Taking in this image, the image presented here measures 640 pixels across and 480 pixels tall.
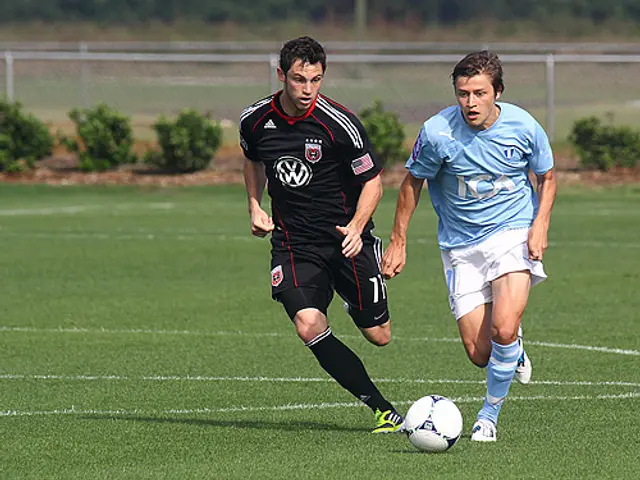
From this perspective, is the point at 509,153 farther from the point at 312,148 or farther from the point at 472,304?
the point at 312,148

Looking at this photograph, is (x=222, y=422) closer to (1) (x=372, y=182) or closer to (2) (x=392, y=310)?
(1) (x=372, y=182)

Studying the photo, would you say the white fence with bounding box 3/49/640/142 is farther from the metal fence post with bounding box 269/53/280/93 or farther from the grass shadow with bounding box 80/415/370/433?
the grass shadow with bounding box 80/415/370/433

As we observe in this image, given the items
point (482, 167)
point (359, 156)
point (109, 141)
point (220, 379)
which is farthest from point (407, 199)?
point (109, 141)

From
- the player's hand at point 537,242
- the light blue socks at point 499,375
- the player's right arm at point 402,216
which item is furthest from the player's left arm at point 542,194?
the player's right arm at point 402,216

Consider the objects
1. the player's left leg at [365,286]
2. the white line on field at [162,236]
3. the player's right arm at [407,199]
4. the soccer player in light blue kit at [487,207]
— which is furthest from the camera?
the white line on field at [162,236]

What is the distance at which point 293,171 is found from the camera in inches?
316

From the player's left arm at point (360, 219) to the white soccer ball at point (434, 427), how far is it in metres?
1.08

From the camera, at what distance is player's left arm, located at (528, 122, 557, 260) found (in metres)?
7.60

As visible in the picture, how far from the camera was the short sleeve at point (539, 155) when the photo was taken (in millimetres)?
7691

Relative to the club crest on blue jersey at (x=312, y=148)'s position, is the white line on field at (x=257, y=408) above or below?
below

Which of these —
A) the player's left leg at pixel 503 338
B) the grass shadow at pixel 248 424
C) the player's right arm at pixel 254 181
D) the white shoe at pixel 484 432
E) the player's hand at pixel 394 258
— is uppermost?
the player's right arm at pixel 254 181

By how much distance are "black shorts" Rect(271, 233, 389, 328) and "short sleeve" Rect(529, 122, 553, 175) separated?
112cm

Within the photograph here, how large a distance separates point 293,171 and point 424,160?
790mm

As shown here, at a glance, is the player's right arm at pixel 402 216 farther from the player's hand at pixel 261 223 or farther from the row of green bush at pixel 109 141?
the row of green bush at pixel 109 141
